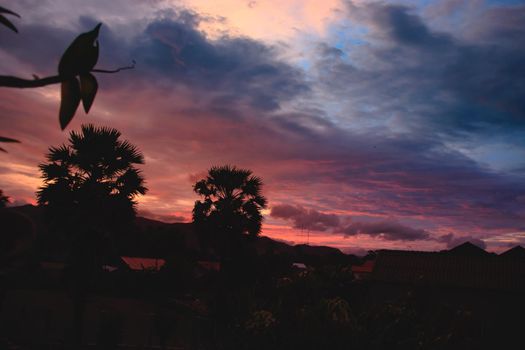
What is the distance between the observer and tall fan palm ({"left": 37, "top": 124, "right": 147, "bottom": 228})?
15289 millimetres

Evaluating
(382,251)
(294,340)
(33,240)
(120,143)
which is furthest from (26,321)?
(382,251)

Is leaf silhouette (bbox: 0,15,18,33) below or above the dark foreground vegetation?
above

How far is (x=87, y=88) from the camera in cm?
117

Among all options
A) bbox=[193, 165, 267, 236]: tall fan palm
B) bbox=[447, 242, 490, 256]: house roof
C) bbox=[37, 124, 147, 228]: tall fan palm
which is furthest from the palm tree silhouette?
bbox=[447, 242, 490, 256]: house roof

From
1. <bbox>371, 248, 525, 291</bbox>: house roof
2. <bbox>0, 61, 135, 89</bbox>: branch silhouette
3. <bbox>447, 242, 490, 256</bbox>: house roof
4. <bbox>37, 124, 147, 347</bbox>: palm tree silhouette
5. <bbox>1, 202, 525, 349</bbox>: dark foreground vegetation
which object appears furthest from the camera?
<bbox>447, 242, 490, 256</bbox>: house roof

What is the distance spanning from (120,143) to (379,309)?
13258mm

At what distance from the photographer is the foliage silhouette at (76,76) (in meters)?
1.12

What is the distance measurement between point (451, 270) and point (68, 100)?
1170 inches

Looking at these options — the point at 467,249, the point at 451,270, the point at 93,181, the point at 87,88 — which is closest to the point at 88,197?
the point at 93,181

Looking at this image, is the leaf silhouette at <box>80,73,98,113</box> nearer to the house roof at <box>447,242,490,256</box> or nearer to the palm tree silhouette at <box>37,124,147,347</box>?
the palm tree silhouette at <box>37,124,147,347</box>

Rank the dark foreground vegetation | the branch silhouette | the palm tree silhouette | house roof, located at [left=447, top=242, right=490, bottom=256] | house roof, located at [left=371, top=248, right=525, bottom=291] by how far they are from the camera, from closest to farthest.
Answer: the branch silhouette, the dark foreground vegetation, the palm tree silhouette, house roof, located at [left=371, top=248, right=525, bottom=291], house roof, located at [left=447, top=242, right=490, bottom=256]

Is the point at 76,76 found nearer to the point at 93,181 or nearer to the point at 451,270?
the point at 93,181

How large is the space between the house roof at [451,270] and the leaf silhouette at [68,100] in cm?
2510

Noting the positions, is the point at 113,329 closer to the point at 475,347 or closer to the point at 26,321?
the point at 26,321
